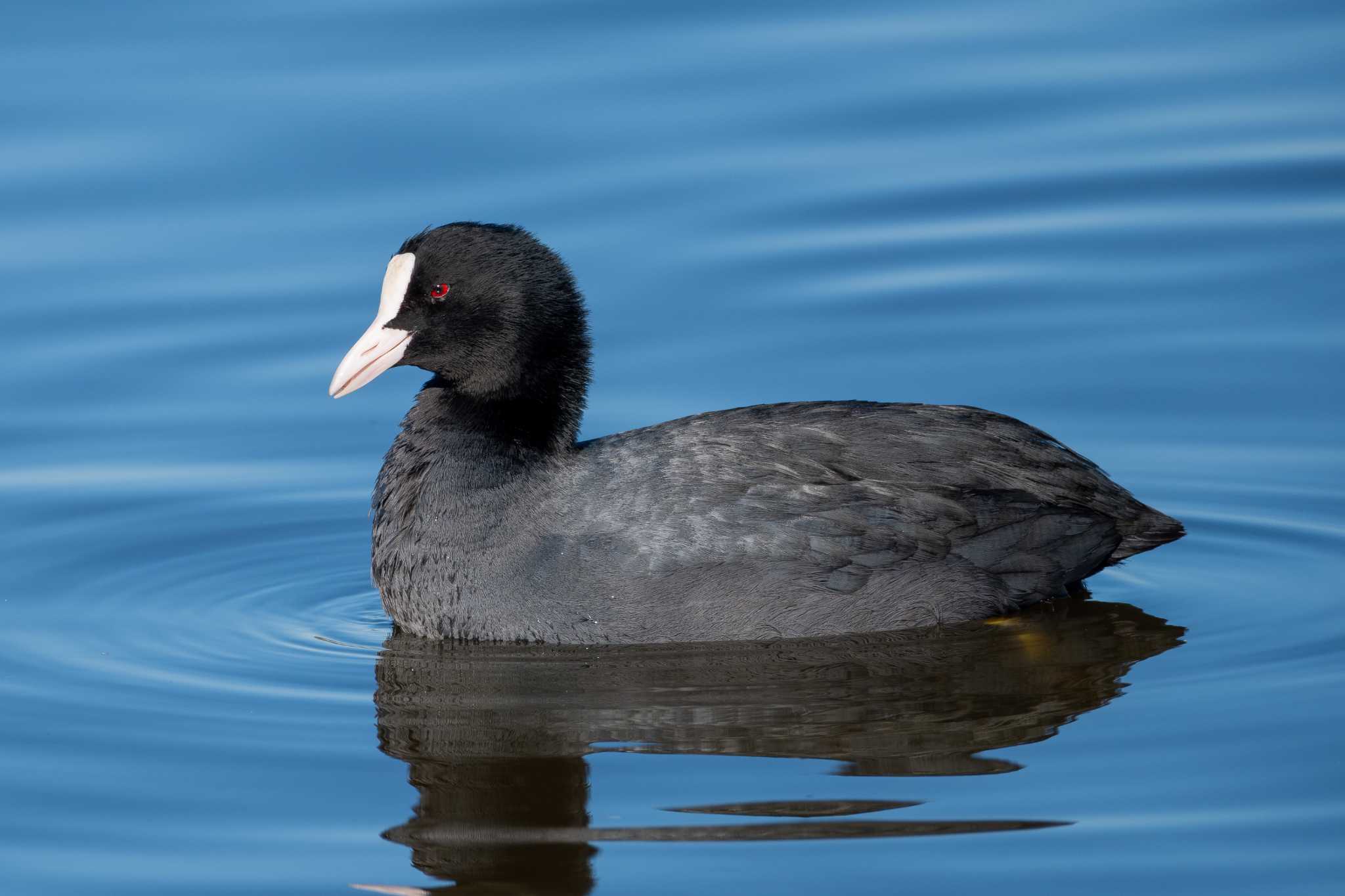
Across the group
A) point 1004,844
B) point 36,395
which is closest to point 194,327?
point 36,395

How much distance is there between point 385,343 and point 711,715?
6.00 ft

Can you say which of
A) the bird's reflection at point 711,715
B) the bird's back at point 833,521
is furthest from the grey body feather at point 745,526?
the bird's reflection at point 711,715

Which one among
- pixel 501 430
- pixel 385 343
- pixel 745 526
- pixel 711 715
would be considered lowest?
pixel 711 715

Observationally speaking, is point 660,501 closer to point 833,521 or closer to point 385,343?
point 833,521

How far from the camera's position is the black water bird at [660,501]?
6.98 metres

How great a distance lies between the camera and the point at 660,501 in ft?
23.1

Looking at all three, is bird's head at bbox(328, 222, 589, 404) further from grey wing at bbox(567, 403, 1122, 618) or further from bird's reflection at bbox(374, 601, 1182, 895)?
bird's reflection at bbox(374, 601, 1182, 895)

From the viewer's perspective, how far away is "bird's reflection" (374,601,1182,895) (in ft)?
18.3

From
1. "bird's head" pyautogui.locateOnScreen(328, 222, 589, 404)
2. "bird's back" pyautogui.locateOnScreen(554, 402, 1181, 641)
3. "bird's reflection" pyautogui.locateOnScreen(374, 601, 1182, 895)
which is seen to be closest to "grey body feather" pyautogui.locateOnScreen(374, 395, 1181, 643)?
"bird's back" pyautogui.locateOnScreen(554, 402, 1181, 641)

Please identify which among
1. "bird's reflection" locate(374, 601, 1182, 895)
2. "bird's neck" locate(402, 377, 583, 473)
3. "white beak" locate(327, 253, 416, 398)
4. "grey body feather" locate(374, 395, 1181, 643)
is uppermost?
"white beak" locate(327, 253, 416, 398)

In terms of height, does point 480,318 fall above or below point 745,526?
above

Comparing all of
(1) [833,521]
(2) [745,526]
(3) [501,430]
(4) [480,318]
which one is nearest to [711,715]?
(2) [745,526]

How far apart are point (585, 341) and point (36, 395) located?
285 cm

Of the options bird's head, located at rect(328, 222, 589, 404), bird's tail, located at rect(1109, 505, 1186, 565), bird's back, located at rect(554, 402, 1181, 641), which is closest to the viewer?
bird's back, located at rect(554, 402, 1181, 641)
